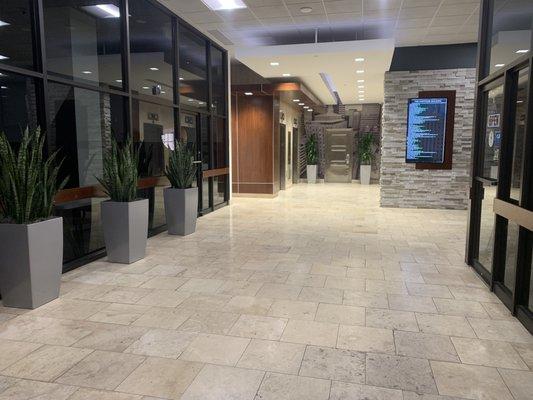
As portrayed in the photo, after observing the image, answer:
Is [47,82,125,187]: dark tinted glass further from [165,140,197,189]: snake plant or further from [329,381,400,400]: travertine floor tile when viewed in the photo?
[329,381,400,400]: travertine floor tile

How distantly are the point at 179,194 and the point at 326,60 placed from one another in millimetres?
3860

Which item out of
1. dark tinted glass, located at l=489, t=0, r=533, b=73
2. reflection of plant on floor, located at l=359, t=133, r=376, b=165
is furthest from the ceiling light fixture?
reflection of plant on floor, located at l=359, t=133, r=376, b=165

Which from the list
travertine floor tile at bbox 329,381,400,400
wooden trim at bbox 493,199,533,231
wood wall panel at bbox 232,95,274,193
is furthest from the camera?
wood wall panel at bbox 232,95,274,193

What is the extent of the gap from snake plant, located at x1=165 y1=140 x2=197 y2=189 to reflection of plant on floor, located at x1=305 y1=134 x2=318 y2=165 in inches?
369

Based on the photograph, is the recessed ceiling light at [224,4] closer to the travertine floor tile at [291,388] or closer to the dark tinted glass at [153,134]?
the dark tinted glass at [153,134]

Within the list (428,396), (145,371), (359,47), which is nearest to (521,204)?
(428,396)

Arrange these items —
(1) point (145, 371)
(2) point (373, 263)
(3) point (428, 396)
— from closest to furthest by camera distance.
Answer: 1. (3) point (428, 396)
2. (1) point (145, 371)
3. (2) point (373, 263)

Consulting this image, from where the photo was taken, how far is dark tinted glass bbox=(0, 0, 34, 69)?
3934 millimetres

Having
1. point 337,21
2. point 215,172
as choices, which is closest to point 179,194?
point 215,172

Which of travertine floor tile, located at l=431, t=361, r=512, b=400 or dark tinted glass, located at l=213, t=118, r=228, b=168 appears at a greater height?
dark tinted glass, located at l=213, t=118, r=228, b=168

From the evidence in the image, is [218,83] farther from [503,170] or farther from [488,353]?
[488,353]

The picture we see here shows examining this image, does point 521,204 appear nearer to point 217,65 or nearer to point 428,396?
point 428,396

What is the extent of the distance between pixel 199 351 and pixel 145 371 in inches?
14.4

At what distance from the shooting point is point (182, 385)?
2.24 m
